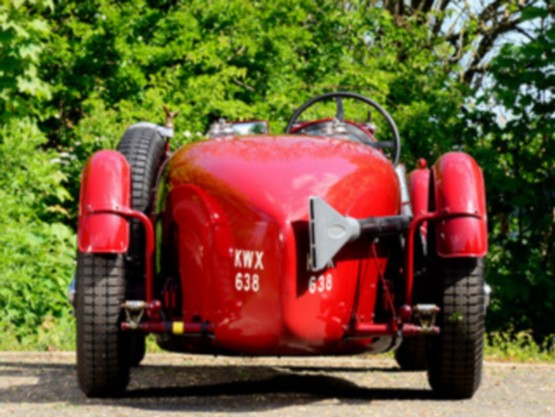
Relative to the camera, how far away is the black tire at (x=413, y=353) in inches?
331

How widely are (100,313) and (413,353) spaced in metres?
2.77

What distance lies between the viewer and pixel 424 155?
646 inches

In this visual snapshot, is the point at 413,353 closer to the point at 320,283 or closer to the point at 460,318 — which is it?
the point at 460,318

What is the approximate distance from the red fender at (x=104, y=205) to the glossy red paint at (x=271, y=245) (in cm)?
25

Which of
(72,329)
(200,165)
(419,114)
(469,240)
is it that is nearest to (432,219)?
(469,240)

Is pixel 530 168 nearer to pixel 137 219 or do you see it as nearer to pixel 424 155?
pixel 424 155

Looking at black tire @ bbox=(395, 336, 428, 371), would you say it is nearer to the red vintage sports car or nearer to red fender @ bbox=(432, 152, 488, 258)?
the red vintage sports car

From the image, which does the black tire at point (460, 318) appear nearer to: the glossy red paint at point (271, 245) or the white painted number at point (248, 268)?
the glossy red paint at point (271, 245)

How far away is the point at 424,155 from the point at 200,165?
10337 mm

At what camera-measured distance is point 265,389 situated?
23.5 feet

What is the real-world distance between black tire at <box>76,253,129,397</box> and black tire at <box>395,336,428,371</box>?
2.58 m

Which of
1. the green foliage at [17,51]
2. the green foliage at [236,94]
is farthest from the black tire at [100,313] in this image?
the green foliage at [17,51]

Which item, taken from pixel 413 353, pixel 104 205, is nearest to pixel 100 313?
pixel 104 205

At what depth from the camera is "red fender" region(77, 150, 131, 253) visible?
6.26m
